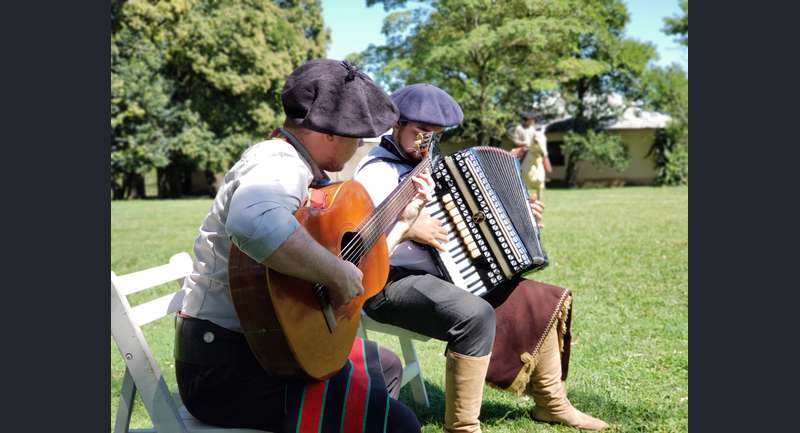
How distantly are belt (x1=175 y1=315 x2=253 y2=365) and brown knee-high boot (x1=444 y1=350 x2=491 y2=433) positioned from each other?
4.22 feet

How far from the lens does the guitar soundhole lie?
2.52 metres

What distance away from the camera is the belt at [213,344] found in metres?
2.26

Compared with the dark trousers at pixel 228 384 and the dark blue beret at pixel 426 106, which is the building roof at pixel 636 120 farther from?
the dark trousers at pixel 228 384

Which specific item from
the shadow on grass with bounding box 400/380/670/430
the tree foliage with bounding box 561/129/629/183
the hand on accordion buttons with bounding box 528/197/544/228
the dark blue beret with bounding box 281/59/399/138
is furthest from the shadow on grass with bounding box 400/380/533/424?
the tree foliage with bounding box 561/129/629/183

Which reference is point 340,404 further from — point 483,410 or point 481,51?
point 481,51

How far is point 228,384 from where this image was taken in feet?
7.52

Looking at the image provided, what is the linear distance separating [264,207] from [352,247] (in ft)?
2.02

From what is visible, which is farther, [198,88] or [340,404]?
[198,88]

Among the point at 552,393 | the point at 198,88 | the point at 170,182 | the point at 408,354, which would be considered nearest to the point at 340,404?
the point at 552,393

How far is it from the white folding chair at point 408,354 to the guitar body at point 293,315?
1193 millimetres

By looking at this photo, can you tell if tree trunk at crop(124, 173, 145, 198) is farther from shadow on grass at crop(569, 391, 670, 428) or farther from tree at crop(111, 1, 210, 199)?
shadow on grass at crop(569, 391, 670, 428)

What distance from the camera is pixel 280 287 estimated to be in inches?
82.6

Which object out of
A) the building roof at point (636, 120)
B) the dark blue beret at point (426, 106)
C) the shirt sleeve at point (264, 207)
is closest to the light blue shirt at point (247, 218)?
the shirt sleeve at point (264, 207)

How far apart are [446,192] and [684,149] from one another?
32.0 metres
